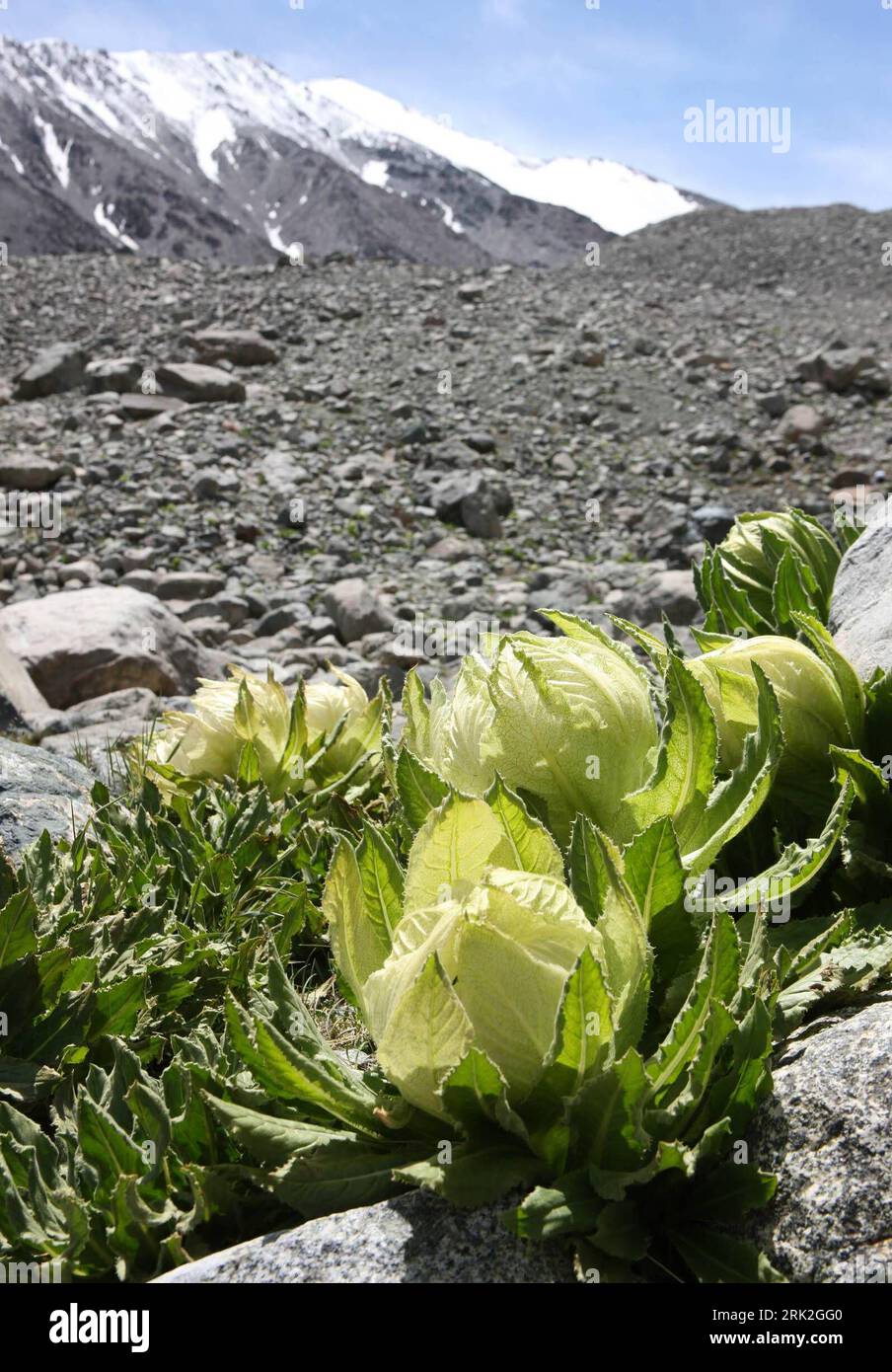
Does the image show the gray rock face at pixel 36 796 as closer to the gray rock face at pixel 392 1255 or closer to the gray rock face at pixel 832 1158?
the gray rock face at pixel 392 1255

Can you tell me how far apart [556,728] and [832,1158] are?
66cm

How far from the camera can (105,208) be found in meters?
133

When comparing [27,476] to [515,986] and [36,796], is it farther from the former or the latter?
[515,986]

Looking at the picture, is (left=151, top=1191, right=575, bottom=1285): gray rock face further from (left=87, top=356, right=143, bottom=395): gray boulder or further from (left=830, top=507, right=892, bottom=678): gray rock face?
(left=87, top=356, right=143, bottom=395): gray boulder

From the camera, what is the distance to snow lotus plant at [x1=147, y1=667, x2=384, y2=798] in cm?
290

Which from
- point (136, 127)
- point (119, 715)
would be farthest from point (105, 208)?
point (119, 715)

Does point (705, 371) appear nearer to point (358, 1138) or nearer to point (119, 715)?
point (119, 715)

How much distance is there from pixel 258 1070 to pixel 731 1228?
24.6 inches

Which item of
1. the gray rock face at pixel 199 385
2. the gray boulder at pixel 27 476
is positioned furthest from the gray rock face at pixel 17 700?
the gray rock face at pixel 199 385

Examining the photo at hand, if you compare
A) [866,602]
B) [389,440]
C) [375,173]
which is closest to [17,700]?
[866,602]

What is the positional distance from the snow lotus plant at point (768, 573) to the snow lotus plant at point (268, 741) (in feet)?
2.91

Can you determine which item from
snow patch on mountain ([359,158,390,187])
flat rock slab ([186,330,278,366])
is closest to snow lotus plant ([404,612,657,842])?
flat rock slab ([186,330,278,366])

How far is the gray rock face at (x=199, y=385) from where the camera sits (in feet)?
53.5

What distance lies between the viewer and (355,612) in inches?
406
